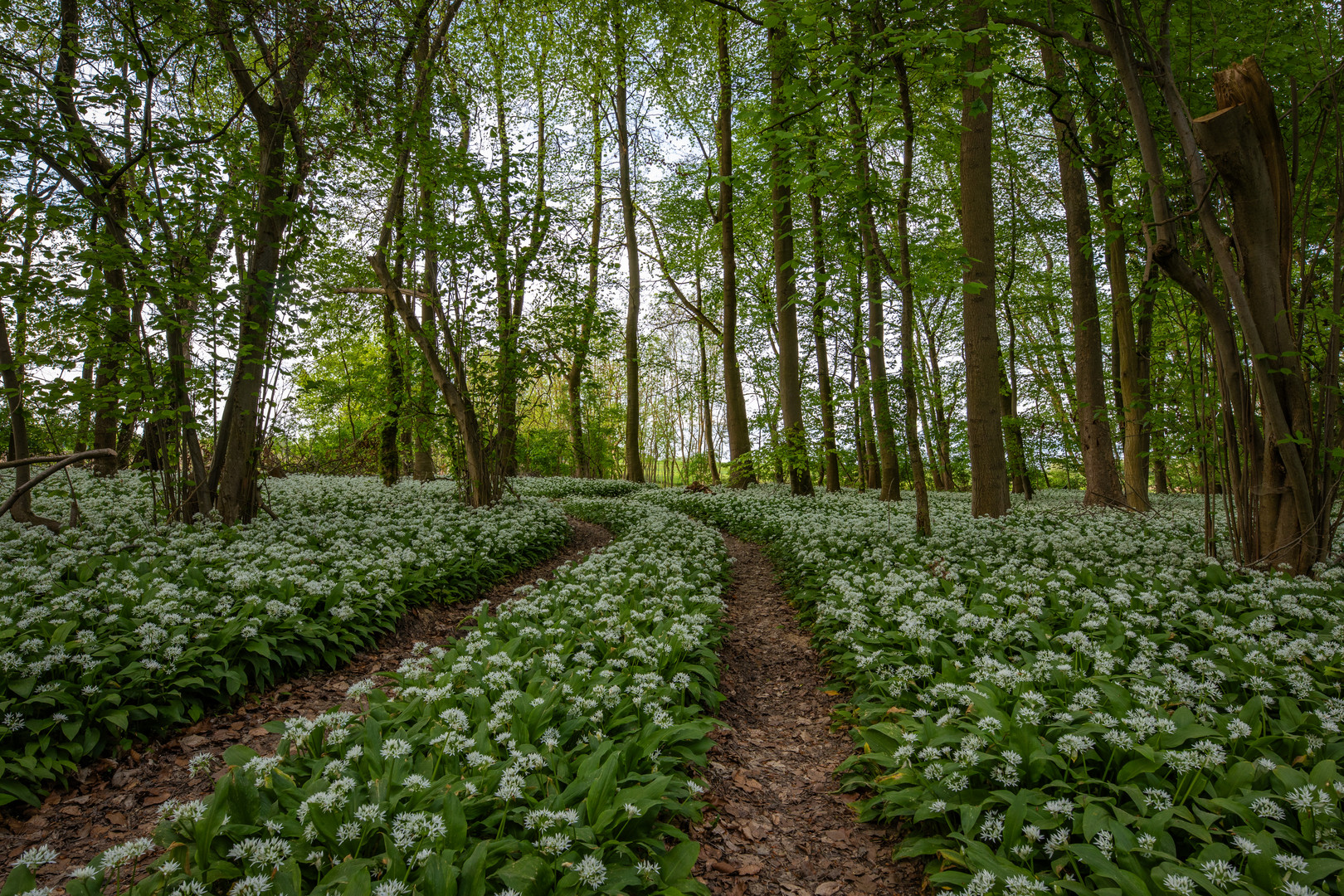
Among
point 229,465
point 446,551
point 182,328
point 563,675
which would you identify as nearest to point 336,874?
point 563,675

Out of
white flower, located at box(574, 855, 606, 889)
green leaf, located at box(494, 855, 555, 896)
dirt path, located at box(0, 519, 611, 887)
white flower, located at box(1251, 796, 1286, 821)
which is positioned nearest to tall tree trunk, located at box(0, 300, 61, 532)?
dirt path, located at box(0, 519, 611, 887)

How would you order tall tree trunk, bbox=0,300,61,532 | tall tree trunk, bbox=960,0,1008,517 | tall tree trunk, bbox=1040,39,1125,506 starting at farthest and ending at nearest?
tall tree trunk, bbox=1040,39,1125,506 → tall tree trunk, bbox=960,0,1008,517 → tall tree trunk, bbox=0,300,61,532

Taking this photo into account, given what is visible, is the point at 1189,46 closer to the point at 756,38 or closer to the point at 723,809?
the point at 723,809

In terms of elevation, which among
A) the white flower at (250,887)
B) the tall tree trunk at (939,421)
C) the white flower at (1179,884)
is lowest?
the white flower at (1179,884)

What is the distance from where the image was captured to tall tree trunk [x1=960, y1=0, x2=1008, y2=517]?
8.24 meters

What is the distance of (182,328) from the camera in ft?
22.1

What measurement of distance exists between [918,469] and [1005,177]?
42.6 feet

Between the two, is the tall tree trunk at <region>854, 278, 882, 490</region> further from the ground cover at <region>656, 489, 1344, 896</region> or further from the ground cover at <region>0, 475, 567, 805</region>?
the ground cover at <region>0, 475, 567, 805</region>

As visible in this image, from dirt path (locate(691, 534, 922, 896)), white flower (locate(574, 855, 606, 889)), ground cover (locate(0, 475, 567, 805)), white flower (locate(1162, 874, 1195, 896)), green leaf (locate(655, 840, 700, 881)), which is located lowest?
dirt path (locate(691, 534, 922, 896))

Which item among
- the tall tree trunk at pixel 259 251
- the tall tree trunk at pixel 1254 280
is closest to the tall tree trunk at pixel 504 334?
the tall tree trunk at pixel 259 251

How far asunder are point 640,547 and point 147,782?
209 inches

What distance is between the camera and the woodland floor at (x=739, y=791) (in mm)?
2758

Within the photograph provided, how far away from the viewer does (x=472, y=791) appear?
246cm

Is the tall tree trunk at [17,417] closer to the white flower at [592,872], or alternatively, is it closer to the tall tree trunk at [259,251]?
the tall tree trunk at [259,251]
